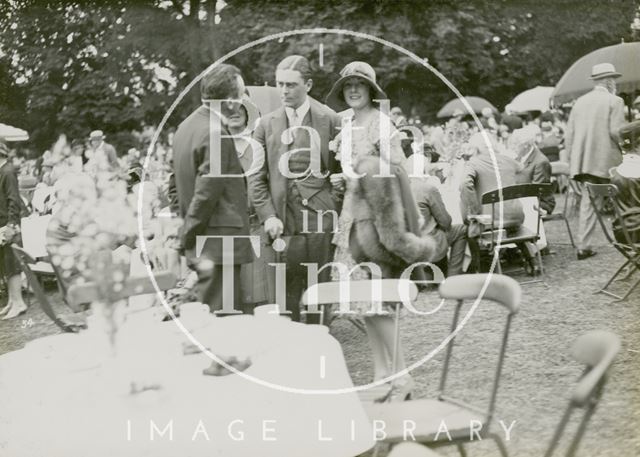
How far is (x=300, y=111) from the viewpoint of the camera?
3893 mm

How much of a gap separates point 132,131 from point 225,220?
598 millimetres

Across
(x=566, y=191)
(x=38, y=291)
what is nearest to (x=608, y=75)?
(x=566, y=191)

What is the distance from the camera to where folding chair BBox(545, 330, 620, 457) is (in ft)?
6.02

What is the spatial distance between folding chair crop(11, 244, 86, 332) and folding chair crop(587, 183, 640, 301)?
2.45 m

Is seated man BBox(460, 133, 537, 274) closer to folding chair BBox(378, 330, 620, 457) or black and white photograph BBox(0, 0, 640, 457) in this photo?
black and white photograph BBox(0, 0, 640, 457)

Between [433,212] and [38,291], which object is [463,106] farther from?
[38,291]

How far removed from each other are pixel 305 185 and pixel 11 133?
54.9 inches

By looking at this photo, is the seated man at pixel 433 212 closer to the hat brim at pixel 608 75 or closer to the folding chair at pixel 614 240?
the folding chair at pixel 614 240

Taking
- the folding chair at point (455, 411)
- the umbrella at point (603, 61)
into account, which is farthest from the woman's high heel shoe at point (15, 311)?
the umbrella at point (603, 61)

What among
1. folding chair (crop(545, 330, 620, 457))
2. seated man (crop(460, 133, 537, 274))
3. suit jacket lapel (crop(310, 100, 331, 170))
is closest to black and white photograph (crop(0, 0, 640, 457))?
suit jacket lapel (crop(310, 100, 331, 170))

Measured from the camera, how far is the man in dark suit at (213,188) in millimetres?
3355

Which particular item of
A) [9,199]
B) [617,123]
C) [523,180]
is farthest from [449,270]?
[9,199]

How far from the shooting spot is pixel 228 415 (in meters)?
2.21

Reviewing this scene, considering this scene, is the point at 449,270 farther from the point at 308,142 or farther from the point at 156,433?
the point at 156,433
